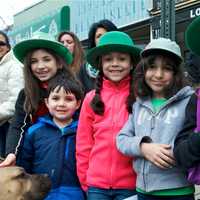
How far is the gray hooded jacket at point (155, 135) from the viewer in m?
2.67

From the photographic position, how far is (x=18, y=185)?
10.9ft

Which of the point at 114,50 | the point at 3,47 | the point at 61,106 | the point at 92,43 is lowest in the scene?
the point at 61,106

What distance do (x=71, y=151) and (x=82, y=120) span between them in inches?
10.7

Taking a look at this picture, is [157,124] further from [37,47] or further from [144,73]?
[37,47]

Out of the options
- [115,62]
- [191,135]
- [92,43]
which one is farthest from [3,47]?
[191,135]

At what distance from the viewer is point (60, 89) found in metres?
3.27

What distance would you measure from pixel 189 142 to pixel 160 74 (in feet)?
1.82

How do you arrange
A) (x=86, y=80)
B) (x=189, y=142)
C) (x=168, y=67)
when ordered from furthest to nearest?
(x=86, y=80) → (x=168, y=67) → (x=189, y=142)

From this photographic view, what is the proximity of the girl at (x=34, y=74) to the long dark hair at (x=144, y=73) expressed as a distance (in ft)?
2.45

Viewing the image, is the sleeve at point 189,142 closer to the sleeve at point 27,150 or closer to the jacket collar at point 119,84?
the jacket collar at point 119,84

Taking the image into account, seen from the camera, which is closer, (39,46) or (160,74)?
(160,74)

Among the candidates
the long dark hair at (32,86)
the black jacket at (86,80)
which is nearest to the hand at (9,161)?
the long dark hair at (32,86)

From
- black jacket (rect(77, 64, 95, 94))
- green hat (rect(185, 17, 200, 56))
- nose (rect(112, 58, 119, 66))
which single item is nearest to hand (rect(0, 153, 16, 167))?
nose (rect(112, 58, 119, 66))

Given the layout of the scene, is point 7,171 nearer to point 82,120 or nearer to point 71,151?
point 71,151
